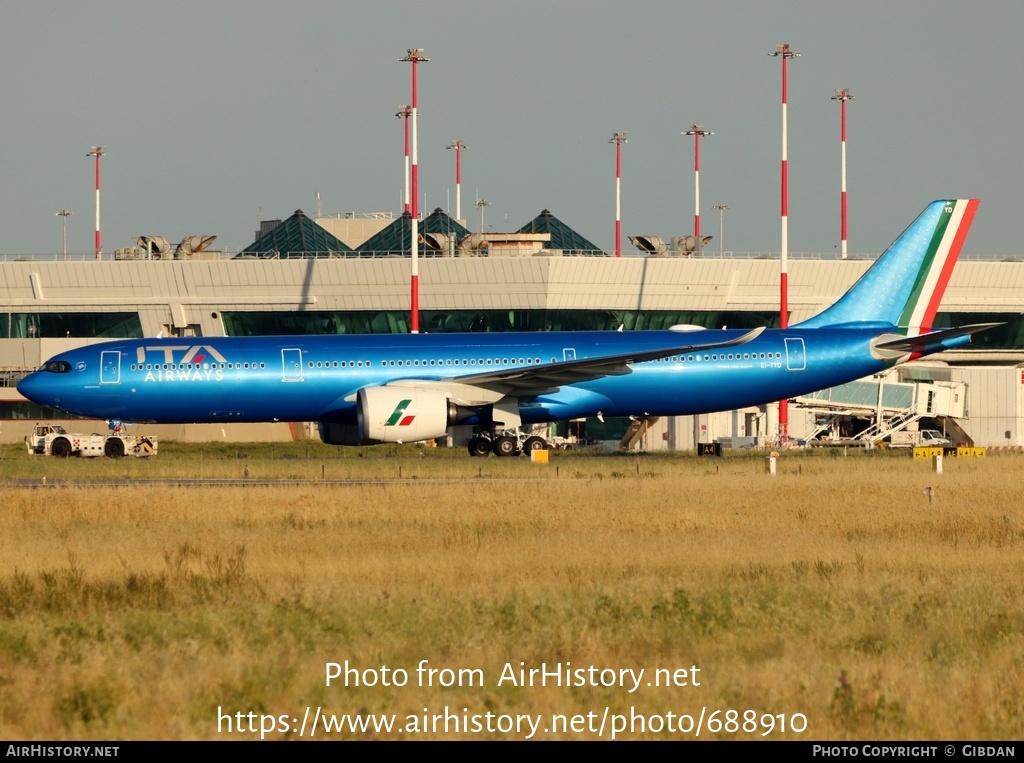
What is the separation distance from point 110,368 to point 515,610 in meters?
30.4

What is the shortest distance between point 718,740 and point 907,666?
9.08 ft

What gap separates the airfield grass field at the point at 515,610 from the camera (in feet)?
34.0

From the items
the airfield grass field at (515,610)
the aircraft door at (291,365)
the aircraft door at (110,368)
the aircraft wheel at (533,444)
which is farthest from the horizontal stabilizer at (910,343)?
the aircraft door at (110,368)

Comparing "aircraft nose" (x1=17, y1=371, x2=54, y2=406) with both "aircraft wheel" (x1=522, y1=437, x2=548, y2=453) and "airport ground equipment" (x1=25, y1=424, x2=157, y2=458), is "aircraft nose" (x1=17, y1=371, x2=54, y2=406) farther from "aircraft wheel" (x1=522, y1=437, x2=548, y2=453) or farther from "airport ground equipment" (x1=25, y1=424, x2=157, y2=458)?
"aircraft wheel" (x1=522, y1=437, x2=548, y2=453)

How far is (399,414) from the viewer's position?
3975 cm

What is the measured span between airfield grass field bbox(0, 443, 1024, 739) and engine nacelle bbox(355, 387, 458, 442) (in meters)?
11.0

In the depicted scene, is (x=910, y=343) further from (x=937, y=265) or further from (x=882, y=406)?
(x=882, y=406)

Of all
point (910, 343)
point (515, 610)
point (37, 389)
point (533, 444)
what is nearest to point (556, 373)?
point (533, 444)

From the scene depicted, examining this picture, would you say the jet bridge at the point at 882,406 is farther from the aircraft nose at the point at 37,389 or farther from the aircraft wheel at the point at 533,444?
the aircraft nose at the point at 37,389

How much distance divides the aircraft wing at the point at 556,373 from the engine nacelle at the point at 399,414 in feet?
4.63

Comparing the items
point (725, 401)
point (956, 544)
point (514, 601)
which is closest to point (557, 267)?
point (725, 401)

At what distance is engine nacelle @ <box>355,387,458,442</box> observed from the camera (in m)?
39.6

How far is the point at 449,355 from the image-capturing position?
42906mm
